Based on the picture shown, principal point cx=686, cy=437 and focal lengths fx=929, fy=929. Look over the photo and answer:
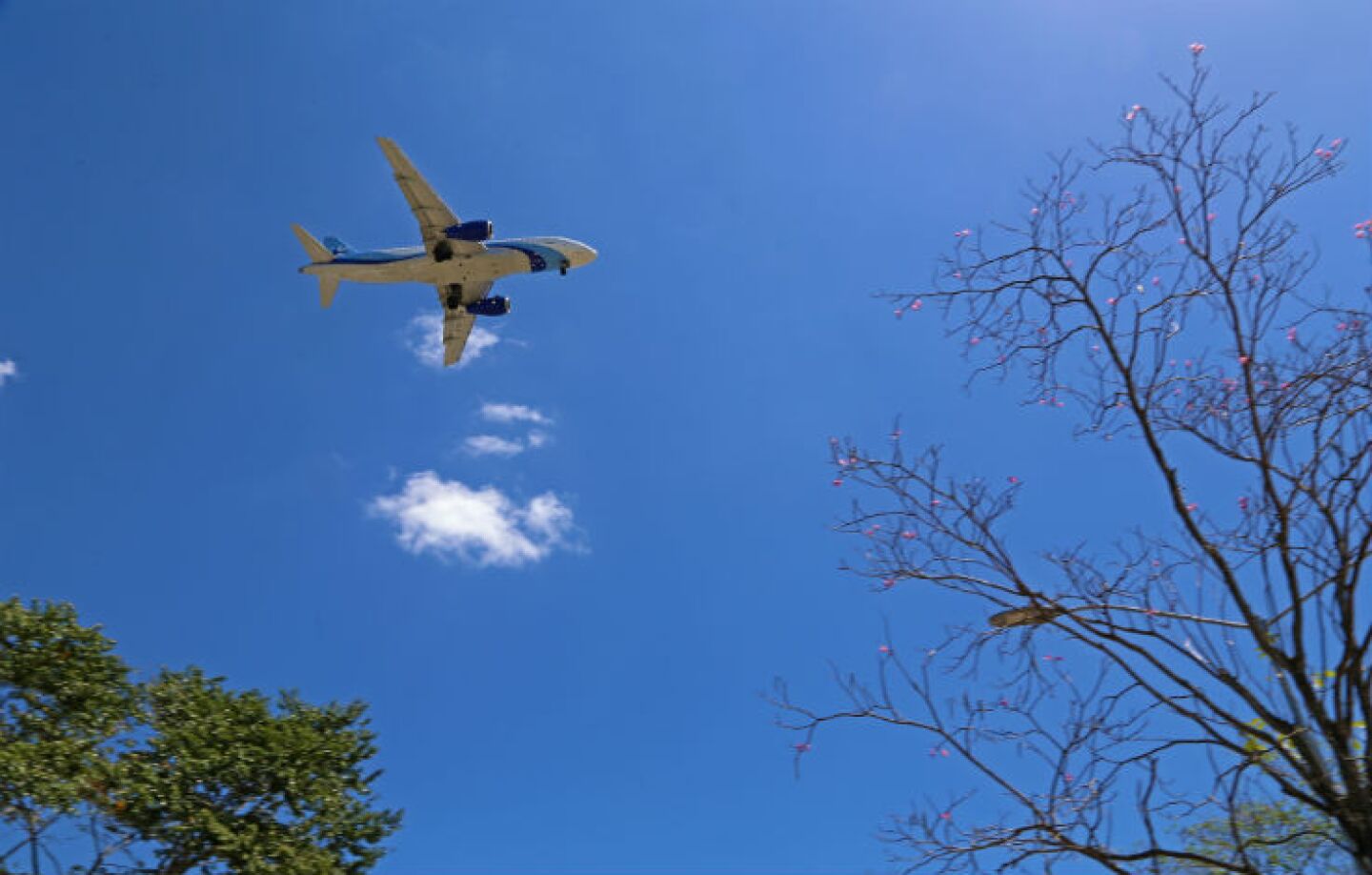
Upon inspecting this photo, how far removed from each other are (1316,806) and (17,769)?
15.8 metres

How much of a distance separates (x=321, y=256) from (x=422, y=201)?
19.1 feet

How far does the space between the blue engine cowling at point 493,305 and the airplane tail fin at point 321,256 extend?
4.26 meters

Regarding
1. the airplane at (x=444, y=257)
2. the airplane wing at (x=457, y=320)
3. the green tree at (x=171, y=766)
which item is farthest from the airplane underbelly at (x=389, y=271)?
the green tree at (x=171, y=766)

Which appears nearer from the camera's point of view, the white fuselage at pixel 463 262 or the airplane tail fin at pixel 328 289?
the white fuselage at pixel 463 262

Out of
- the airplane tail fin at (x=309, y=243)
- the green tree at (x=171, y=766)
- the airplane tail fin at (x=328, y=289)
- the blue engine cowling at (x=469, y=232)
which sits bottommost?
the green tree at (x=171, y=766)

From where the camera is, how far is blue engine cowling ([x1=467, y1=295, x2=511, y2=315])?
30.6 metres

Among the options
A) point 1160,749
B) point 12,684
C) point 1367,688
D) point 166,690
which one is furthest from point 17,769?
point 1367,688

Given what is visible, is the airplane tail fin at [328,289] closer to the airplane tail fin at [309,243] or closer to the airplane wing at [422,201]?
the airplane tail fin at [309,243]

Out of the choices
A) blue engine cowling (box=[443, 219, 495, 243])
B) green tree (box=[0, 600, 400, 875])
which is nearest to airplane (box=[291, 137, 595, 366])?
blue engine cowling (box=[443, 219, 495, 243])

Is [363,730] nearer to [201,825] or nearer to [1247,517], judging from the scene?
[201,825]

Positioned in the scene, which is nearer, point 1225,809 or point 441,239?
point 1225,809

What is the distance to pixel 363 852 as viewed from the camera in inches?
634

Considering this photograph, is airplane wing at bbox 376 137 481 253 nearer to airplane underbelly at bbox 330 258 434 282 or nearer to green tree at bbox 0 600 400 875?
airplane underbelly at bbox 330 258 434 282

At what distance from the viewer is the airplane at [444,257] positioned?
85.0 ft
